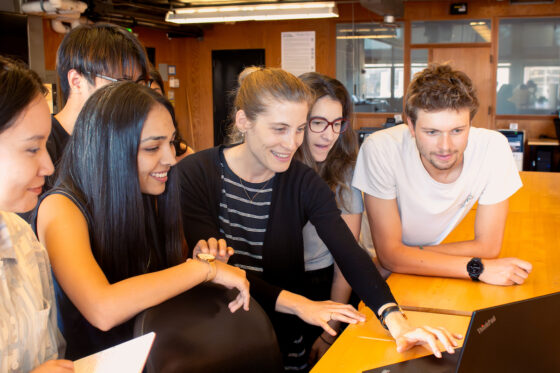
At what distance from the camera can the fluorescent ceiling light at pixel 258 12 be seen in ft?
23.2

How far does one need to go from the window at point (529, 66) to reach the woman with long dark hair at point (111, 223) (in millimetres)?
8246

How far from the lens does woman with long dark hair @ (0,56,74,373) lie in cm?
117

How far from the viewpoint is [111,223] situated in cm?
156

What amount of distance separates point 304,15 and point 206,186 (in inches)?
218

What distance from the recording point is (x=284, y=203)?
2057mm

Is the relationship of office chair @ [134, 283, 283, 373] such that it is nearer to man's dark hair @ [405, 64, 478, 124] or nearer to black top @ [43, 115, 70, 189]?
black top @ [43, 115, 70, 189]

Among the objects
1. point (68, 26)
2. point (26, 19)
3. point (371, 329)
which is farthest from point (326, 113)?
point (68, 26)

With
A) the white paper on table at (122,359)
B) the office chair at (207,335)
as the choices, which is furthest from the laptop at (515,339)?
the white paper on table at (122,359)

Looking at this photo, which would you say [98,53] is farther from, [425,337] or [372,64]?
[372,64]

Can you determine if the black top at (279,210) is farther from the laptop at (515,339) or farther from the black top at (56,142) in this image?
the laptop at (515,339)

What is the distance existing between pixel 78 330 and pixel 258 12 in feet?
20.8

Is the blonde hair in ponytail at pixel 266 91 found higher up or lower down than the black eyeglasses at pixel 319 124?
higher up

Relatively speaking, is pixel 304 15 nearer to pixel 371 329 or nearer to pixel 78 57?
pixel 78 57

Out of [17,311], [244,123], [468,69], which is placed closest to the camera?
[17,311]
